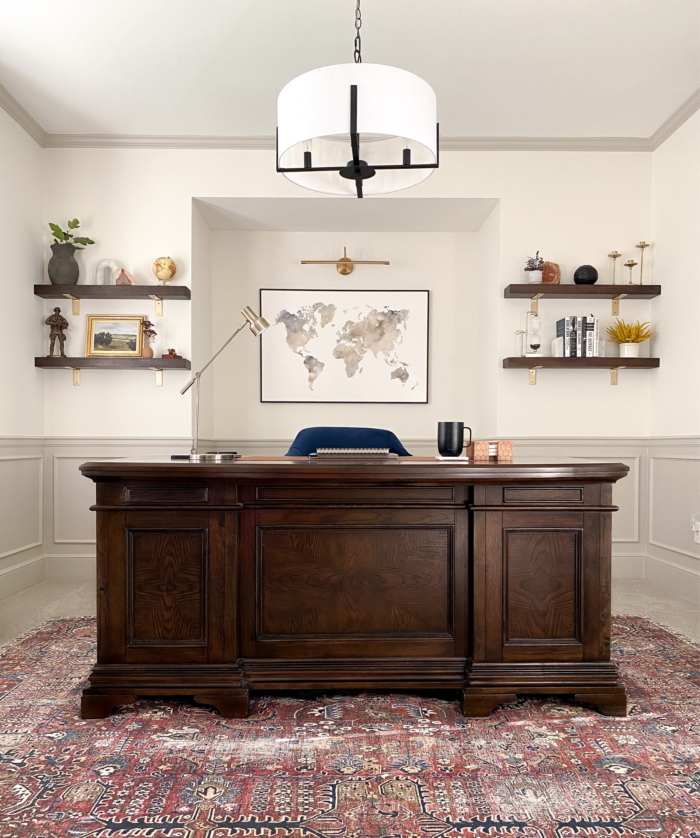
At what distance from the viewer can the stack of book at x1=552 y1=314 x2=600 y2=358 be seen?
421 cm

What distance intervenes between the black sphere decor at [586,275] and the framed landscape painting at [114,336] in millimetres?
2984

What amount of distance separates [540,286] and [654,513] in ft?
5.68

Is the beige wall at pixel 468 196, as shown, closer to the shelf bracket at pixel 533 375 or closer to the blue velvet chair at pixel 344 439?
the shelf bracket at pixel 533 375

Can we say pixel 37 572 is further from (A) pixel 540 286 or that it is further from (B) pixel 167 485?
(A) pixel 540 286

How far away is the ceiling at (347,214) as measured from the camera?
436cm

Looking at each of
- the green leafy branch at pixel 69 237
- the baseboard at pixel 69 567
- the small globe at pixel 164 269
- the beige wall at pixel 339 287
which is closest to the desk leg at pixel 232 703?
the baseboard at pixel 69 567

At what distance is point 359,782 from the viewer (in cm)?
178

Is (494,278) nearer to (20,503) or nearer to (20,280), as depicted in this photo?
(20,280)

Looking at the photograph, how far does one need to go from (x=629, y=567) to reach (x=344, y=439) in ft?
7.70

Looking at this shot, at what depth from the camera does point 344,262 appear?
4801 mm

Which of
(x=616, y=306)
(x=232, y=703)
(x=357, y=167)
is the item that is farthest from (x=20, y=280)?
(x=616, y=306)

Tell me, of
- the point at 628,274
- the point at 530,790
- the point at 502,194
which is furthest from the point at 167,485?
the point at 628,274

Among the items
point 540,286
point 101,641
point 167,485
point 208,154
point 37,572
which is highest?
point 208,154

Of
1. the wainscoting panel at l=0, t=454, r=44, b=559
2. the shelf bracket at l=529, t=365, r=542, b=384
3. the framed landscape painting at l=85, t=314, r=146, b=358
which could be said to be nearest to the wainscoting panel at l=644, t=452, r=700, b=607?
the shelf bracket at l=529, t=365, r=542, b=384
